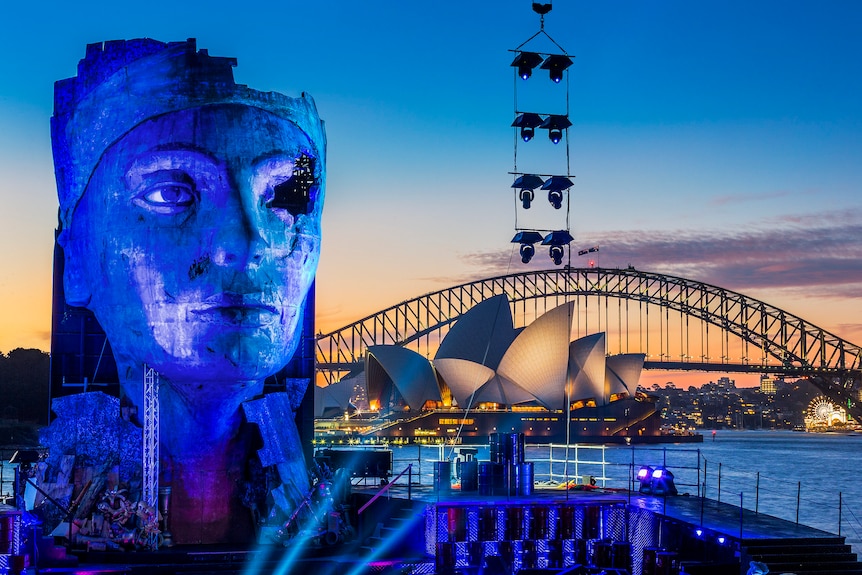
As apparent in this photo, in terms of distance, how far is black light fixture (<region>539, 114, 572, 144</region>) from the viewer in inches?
1308

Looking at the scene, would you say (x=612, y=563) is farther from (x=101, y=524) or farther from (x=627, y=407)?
(x=627, y=407)

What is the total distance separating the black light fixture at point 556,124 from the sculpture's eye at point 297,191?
35.3ft

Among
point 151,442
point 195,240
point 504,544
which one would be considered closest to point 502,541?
point 504,544

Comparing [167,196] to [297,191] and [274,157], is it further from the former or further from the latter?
[297,191]

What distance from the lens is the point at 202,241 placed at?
22516mm

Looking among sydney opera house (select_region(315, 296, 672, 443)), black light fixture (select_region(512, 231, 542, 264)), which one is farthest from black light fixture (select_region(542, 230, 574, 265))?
sydney opera house (select_region(315, 296, 672, 443))

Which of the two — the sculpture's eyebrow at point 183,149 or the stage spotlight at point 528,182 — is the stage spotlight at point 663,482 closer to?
the stage spotlight at point 528,182

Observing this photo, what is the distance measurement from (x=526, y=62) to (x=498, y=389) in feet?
285

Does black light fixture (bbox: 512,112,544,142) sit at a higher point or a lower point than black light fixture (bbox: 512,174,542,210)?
higher

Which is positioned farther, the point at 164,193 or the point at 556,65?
the point at 556,65

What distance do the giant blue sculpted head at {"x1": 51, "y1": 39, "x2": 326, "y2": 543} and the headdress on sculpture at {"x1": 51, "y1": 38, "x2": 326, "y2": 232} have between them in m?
0.03

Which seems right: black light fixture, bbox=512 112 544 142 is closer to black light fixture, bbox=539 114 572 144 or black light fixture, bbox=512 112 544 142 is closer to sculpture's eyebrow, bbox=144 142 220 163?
black light fixture, bbox=539 114 572 144

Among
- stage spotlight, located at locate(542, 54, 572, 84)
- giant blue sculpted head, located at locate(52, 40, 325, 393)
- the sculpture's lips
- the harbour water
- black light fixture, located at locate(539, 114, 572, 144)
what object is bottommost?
the harbour water

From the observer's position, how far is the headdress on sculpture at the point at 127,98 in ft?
77.0
